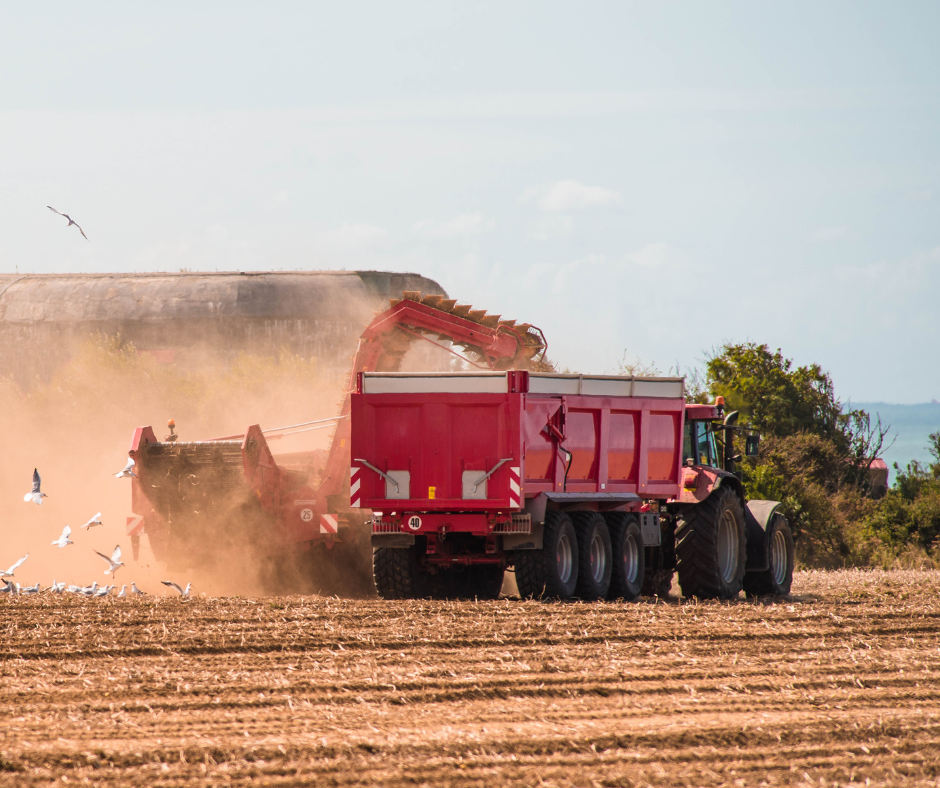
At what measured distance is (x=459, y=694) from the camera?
9.09m

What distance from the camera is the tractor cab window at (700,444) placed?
17875mm

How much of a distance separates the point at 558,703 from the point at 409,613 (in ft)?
15.6

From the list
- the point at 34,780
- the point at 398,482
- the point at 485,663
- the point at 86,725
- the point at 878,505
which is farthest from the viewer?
the point at 878,505

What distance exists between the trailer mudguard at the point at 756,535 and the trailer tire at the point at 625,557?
6.90 ft

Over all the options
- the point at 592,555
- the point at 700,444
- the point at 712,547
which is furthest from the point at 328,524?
the point at 700,444

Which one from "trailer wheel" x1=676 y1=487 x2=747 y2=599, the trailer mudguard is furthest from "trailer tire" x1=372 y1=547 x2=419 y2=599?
the trailer mudguard

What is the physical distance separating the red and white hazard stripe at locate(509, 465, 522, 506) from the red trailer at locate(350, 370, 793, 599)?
0.6 inches

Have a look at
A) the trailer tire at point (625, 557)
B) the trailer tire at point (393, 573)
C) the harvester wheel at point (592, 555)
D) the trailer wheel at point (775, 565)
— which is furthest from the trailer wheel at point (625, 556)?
the trailer tire at point (393, 573)

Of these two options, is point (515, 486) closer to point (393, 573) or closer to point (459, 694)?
point (393, 573)

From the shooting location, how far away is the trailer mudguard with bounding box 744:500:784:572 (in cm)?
1816

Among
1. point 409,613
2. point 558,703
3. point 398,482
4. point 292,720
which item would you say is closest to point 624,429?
point 398,482

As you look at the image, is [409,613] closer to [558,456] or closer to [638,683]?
[558,456]

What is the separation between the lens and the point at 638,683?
9.54 m

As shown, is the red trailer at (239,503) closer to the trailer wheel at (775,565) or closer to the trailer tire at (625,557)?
the trailer tire at (625,557)
